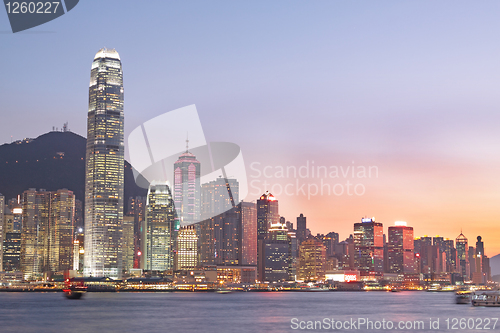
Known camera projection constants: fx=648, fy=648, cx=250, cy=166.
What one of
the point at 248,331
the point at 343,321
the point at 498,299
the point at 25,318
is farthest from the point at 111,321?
the point at 498,299

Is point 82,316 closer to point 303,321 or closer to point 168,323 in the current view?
point 168,323

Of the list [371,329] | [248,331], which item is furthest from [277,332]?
[371,329]

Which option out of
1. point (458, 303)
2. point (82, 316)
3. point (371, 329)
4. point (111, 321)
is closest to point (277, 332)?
point (371, 329)

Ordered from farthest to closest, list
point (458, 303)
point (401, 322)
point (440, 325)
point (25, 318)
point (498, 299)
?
1. point (458, 303)
2. point (498, 299)
3. point (25, 318)
4. point (401, 322)
5. point (440, 325)

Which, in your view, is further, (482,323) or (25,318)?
(25,318)

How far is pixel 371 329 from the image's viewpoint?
68812mm

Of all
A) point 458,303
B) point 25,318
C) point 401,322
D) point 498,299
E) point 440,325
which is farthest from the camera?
point 458,303

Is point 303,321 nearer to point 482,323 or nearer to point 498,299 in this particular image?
point 482,323

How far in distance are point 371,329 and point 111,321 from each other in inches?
1245

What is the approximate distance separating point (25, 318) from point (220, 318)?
84.5ft

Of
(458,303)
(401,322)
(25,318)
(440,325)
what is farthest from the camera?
(458,303)

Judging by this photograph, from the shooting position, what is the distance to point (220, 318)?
85938mm

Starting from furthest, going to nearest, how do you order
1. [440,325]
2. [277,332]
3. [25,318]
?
[25,318], [440,325], [277,332]

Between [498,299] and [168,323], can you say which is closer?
[168,323]
